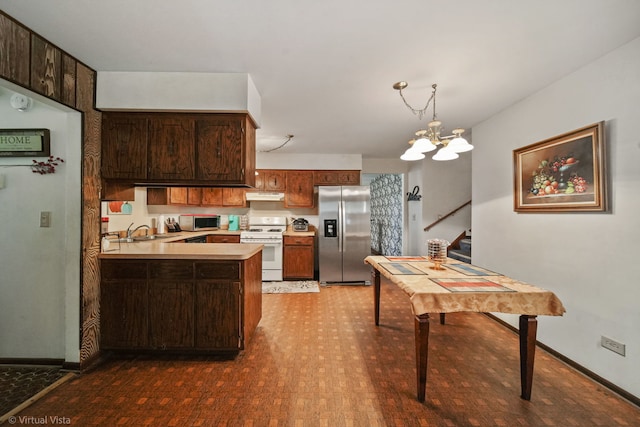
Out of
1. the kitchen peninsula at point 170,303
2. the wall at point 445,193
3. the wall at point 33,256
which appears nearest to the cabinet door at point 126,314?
the kitchen peninsula at point 170,303

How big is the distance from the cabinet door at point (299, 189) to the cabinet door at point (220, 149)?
2.68 metres

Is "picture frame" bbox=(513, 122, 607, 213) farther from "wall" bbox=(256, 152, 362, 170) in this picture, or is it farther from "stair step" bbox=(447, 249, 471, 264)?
"wall" bbox=(256, 152, 362, 170)

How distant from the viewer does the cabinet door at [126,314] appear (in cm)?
220

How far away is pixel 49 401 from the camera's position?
172 cm

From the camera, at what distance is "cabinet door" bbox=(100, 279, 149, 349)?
2203mm

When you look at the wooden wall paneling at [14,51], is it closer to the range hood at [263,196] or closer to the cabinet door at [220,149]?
the cabinet door at [220,149]

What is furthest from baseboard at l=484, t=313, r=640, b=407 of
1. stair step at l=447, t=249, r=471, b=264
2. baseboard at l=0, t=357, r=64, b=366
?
baseboard at l=0, t=357, r=64, b=366

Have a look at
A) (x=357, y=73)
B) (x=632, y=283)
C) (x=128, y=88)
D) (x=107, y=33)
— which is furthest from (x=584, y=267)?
(x=128, y=88)

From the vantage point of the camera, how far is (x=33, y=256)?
2164 millimetres

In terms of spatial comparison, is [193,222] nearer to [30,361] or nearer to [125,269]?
[125,269]

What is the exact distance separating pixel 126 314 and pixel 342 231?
3.17 metres

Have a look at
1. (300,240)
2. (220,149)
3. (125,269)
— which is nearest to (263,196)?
(300,240)

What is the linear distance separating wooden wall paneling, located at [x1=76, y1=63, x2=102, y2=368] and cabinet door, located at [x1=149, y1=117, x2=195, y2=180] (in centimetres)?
42

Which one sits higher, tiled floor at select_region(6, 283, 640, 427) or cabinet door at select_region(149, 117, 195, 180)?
cabinet door at select_region(149, 117, 195, 180)
